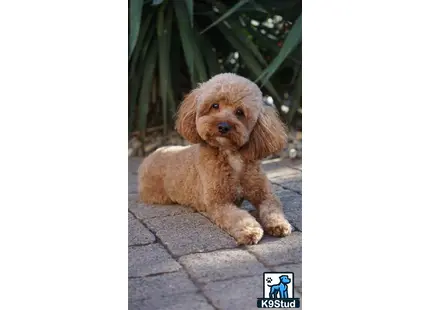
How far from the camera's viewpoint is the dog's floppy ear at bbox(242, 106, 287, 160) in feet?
6.02

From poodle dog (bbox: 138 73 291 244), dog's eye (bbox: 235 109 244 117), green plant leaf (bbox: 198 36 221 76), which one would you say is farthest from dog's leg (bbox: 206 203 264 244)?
green plant leaf (bbox: 198 36 221 76)

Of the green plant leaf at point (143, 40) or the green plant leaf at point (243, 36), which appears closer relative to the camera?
the green plant leaf at point (143, 40)

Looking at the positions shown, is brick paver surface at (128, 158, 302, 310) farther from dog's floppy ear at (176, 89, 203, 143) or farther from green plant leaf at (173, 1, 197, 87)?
green plant leaf at (173, 1, 197, 87)

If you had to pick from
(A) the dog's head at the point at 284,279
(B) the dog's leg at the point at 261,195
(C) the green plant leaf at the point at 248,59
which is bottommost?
(A) the dog's head at the point at 284,279

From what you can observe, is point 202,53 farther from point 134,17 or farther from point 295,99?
point 134,17

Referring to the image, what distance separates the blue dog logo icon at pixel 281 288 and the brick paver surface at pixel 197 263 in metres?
0.02

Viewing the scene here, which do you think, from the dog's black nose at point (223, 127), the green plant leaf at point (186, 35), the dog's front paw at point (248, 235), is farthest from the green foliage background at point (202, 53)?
the dog's front paw at point (248, 235)

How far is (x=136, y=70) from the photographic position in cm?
218

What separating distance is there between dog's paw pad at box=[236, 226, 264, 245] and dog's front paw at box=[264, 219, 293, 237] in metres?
0.03

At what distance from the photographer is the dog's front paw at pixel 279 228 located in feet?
5.65

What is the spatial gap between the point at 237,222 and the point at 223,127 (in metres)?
0.25

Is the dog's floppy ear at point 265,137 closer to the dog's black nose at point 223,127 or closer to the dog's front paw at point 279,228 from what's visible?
the dog's black nose at point 223,127

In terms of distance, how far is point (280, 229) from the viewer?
5.69ft
